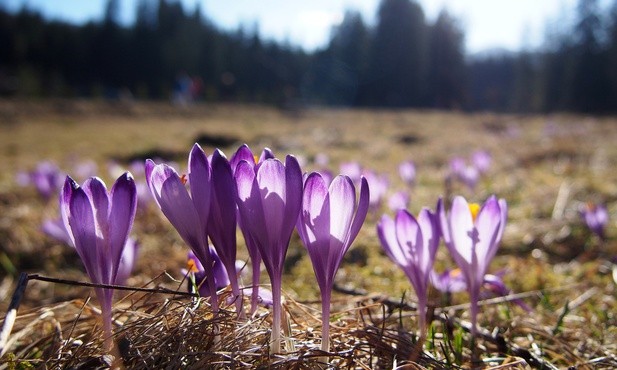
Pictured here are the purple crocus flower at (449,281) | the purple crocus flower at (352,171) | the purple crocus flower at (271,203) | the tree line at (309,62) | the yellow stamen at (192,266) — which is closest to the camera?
the purple crocus flower at (271,203)

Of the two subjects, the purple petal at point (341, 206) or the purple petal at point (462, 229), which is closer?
the purple petal at point (341, 206)

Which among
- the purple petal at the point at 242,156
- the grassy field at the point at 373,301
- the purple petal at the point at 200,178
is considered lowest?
the grassy field at the point at 373,301

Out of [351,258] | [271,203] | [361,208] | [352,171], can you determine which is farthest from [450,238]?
[352,171]

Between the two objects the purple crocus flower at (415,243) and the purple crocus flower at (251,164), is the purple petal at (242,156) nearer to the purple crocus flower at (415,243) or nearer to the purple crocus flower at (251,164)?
the purple crocus flower at (251,164)

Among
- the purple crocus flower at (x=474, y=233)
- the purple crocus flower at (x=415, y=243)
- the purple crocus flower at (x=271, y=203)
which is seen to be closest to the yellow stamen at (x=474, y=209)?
the purple crocus flower at (x=474, y=233)

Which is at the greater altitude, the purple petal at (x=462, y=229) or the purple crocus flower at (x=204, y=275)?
the purple petal at (x=462, y=229)

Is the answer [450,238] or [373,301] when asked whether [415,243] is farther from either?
[373,301]

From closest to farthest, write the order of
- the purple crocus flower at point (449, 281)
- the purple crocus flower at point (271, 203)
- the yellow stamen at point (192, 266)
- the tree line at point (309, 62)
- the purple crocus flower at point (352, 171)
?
the purple crocus flower at point (271, 203) → the yellow stamen at point (192, 266) → the purple crocus flower at point (449, 281) → the purple crocus flower at point (352, 171) → the tree line at point (309, 62)

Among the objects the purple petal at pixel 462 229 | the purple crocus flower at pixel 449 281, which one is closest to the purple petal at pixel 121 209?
the purple petal at pixel 462 229
